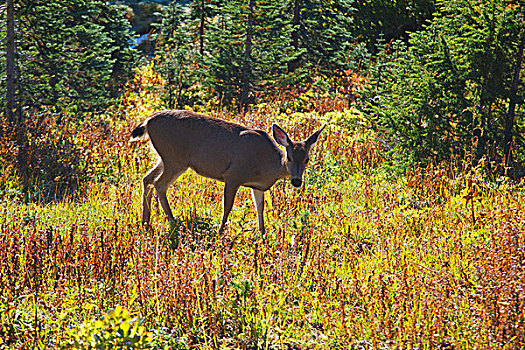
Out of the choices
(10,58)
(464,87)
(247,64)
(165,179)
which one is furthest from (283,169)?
(247,64)

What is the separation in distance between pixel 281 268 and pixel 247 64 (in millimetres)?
Answer: 9951

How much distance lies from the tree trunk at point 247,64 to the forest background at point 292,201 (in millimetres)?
47

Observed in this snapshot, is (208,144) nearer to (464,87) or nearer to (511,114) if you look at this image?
(464,87)

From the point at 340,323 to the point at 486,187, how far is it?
435cm

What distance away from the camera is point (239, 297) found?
4.70 meters

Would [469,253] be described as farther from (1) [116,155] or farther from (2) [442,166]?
(1) [116,155]

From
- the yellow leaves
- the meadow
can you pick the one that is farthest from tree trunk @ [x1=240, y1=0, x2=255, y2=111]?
the yellow leaves

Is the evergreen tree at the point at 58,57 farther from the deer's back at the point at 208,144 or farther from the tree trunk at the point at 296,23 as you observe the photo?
the tree trunk at the point at 296,23

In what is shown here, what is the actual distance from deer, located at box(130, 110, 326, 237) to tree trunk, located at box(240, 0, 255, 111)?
6.62 meters

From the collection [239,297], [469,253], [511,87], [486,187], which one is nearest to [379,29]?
[511,87]

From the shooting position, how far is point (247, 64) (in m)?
14.2

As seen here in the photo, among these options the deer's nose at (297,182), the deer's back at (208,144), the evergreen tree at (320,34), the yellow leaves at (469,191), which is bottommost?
the yellow leaves at (469,191)

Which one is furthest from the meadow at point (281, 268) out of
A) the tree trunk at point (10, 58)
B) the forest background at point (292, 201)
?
the tree trunk at point (10, 58)

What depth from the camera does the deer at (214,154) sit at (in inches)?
279
